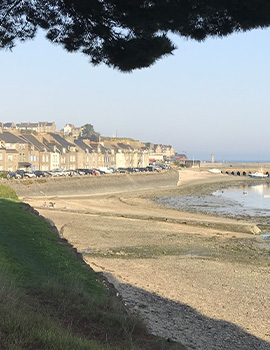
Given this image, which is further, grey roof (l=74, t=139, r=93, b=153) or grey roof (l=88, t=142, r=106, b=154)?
grey roof (l=88, t=142, r=106, b=154)

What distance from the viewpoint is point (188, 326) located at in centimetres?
1310

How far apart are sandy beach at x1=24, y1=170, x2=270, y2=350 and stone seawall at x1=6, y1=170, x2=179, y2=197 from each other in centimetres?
2862

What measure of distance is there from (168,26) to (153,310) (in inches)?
333

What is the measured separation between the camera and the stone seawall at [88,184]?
65.3 m

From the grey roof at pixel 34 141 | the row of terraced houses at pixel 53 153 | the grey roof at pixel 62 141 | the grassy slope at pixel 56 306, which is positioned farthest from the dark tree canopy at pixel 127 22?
the grey roof at pixel 62 141

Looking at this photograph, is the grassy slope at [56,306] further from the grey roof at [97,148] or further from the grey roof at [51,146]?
the grey roof at [97,148]

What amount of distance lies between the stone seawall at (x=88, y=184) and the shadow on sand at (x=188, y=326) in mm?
49218

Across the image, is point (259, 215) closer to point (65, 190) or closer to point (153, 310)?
point (65, 190)

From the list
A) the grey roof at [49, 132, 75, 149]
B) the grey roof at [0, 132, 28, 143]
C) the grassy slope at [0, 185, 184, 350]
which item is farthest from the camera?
the grey roof at [49, 132, 75, 149]

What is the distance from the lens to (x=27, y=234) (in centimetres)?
1753

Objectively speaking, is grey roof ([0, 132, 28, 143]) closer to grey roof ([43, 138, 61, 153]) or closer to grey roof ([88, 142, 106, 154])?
grey roof ([43, 138, 61, 153])

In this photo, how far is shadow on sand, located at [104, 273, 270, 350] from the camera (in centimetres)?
1193

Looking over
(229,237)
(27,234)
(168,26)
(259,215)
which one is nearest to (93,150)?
(259,215)

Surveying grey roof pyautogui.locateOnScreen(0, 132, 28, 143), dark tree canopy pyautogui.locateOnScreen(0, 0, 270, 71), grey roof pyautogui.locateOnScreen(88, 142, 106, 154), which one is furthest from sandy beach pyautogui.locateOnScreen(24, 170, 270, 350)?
grey roof pyautogui.locateOnScreen(88, 142, 106, 154)
